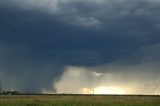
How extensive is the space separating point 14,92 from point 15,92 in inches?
104

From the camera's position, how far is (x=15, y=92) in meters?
198

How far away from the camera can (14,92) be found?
196 meters
